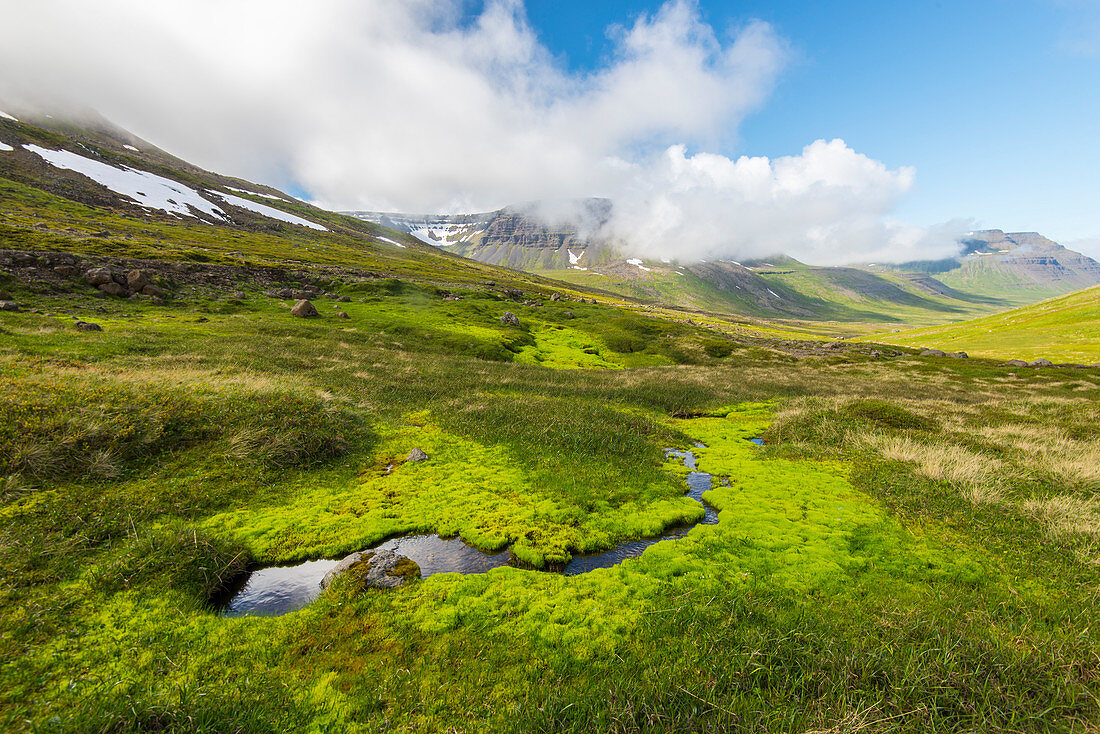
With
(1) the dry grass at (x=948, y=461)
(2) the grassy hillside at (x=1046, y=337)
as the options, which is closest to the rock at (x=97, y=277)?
(1) the dry grass at (x=948, y=461)

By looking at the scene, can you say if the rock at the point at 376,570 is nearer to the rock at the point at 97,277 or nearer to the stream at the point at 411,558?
the stream at the point at 411,558

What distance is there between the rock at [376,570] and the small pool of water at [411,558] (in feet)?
1.38

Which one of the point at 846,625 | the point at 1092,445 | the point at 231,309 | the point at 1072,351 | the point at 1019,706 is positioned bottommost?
the point at 231,309

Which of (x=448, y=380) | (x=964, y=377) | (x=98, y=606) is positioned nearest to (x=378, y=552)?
(x=98, y=606)

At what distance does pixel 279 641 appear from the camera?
23.6ft

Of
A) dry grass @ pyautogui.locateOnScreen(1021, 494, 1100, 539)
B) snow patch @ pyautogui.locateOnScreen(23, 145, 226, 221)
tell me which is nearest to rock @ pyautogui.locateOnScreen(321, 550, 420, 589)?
dry grass @ pyautogui.locateOnScreen(1021, 494, 1100, 539)

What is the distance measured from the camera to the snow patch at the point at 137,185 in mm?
163375

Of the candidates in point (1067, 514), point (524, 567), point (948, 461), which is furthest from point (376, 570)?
point (948, 461)

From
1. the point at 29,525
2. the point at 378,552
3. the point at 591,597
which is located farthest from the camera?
the point at 378,552

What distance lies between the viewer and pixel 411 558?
34.1ft

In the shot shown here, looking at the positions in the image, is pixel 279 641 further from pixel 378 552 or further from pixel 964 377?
pixel 964 377

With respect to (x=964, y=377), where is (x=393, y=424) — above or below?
below

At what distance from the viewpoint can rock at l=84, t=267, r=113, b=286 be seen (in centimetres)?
4703

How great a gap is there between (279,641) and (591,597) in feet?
20.2
